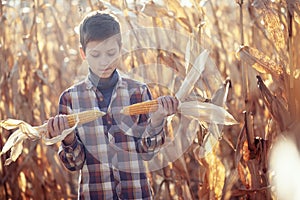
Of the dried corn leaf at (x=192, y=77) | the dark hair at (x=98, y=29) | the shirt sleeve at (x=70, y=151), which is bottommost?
the shirt sleeve at (x=70, y=151)

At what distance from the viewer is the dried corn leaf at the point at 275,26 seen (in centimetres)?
133

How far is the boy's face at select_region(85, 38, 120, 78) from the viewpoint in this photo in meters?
1.13

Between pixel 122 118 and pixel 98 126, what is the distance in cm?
5

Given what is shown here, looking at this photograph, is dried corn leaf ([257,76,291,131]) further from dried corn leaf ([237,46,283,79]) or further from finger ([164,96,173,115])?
finger ([164,96,173,115])

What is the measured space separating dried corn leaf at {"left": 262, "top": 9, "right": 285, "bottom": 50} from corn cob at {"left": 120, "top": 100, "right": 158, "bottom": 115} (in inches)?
15.3

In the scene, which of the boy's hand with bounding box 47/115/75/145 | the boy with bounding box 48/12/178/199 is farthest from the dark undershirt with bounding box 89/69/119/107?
the boy's hand with bounding box 47/115/75/145

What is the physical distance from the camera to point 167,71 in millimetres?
1554

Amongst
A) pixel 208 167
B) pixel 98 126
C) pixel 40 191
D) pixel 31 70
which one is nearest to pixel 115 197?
pixel 98 126

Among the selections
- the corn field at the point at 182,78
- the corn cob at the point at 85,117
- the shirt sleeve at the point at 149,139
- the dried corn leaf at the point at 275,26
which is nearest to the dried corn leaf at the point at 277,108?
the corn field at the point at 182,78

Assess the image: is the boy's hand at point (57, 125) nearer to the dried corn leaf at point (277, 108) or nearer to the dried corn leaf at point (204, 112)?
the dried corn leaf at point (204, 112)

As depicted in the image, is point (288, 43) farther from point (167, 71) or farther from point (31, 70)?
point (31, 70)

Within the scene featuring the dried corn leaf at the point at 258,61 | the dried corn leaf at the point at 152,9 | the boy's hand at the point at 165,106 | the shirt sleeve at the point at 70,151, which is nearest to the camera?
the boy's hand at the point at 165,106

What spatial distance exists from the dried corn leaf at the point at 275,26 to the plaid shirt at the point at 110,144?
31cm

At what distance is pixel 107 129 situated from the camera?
A: 1.19m
